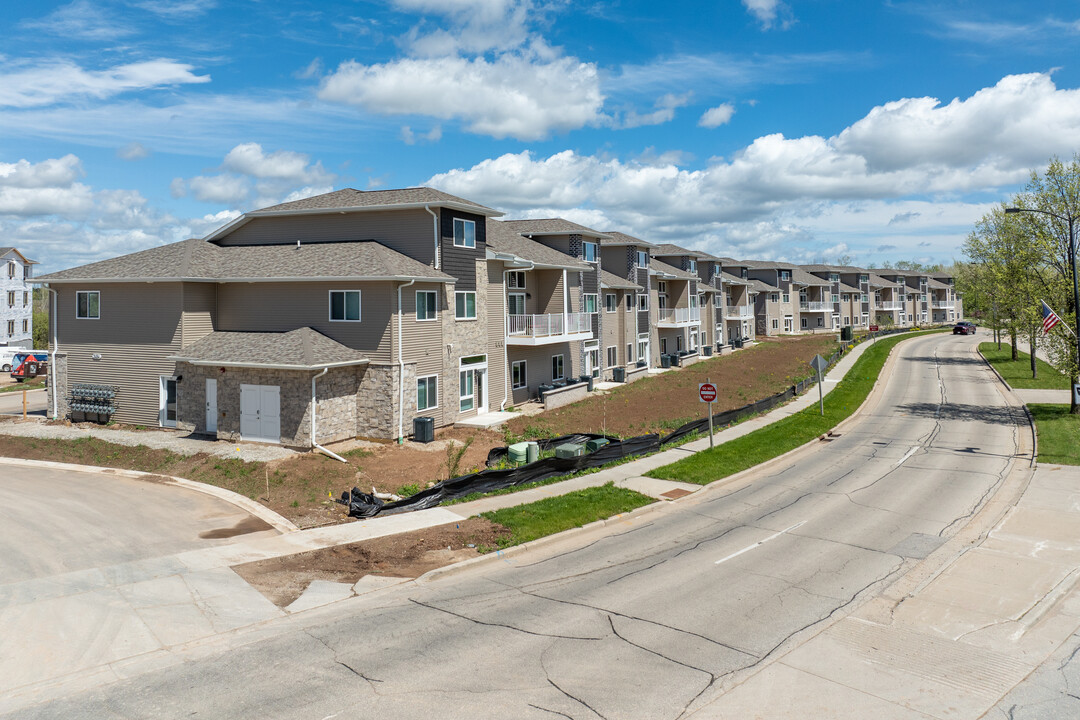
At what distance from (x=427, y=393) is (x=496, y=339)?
6780mm

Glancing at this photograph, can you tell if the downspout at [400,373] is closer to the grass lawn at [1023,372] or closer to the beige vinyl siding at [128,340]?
the beige vinyl siding at [128,340]

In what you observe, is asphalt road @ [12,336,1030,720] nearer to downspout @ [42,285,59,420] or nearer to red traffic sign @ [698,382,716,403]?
red traffic sign @ [698,382,716,403]

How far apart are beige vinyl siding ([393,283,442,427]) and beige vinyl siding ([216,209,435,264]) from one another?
2.32 m

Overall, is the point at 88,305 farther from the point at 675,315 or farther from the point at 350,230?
the point at 675,315

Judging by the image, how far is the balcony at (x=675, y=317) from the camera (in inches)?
2326

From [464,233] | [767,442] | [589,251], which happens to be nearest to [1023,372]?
[589,251]

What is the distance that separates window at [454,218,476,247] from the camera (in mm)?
30656

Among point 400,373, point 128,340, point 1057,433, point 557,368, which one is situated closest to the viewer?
point 400,373

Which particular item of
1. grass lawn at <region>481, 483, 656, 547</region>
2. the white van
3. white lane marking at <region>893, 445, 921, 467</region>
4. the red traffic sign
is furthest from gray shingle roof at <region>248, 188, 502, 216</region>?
the white van

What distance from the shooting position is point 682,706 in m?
8.45

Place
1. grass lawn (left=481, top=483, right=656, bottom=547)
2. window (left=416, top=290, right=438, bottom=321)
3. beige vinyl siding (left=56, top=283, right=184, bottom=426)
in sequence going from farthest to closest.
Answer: beige vinyl siding (left=56, top=283, right=184, bottom=426)
window (left=416, top=290, right=438, bottom=321)
grass lawn (left=481, top=483, right=656, bottom=547)

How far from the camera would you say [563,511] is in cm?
1722

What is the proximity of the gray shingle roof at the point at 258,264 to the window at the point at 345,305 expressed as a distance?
945mm

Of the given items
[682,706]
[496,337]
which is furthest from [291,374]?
[682,706]
